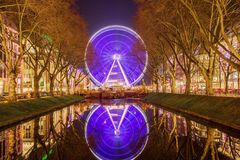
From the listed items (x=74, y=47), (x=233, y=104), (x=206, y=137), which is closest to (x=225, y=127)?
(x=233, y=104)

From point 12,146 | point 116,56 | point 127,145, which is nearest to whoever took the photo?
point 127,145

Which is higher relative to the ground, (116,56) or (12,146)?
(116,56)

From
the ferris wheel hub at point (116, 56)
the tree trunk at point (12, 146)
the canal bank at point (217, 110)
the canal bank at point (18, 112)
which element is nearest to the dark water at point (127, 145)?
the tree trunk at point (12, 146)

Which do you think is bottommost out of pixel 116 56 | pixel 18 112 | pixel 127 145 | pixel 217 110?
pixel 127 145

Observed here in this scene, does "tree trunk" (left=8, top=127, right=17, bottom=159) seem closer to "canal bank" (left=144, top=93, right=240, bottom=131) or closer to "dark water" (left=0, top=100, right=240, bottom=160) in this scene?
"dark water" (left=0, top=100, right=240, bottom=160)

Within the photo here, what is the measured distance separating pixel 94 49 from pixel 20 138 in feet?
218

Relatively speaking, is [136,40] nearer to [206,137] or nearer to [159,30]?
[159,30]

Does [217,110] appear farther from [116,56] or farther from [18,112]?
[116,56]

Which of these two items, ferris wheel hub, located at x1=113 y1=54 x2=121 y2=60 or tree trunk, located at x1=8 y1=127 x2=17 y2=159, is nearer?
tree trunk, located at x1=8 y1=127 x2=17 y2=159

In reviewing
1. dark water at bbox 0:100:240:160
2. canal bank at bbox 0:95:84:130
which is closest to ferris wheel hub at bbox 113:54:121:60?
canal bank at bbox 0:95:84:130

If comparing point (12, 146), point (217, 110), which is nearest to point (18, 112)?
point (12, 146)

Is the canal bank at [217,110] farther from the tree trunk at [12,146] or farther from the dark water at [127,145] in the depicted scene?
the tree trunk at [12,146]

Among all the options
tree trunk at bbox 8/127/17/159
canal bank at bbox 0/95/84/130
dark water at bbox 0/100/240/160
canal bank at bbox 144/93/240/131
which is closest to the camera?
dark water at bbox 0/100/240/160

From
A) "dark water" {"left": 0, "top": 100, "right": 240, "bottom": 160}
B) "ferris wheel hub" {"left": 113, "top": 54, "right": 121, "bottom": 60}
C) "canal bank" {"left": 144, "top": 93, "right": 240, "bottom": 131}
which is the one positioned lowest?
"dark water" {"left": 0, "top": 100, "right": 240, "bottom": 160}
